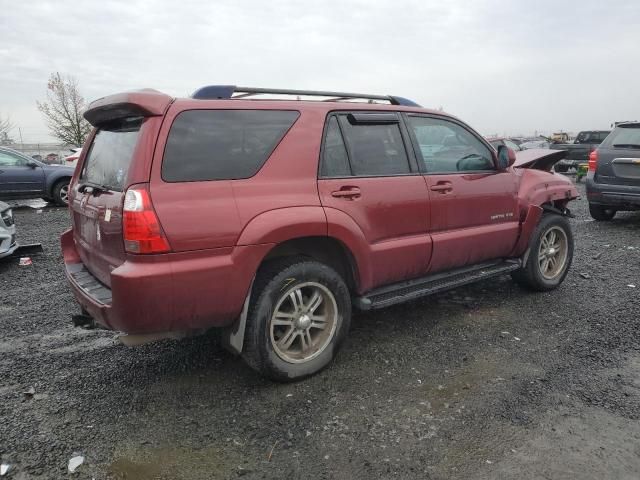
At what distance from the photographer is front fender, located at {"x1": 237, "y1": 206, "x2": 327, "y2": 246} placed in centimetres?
298

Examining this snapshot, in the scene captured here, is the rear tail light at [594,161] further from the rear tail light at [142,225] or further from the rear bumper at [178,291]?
the rear tail light at [142,225]

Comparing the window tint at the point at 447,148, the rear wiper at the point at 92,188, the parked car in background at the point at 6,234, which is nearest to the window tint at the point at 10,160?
the parked car in background at the point at 6,234

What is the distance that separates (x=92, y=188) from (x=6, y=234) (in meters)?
3.86

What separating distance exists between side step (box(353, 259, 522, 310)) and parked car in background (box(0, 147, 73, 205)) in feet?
33.0

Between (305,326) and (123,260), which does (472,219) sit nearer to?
(305,326)

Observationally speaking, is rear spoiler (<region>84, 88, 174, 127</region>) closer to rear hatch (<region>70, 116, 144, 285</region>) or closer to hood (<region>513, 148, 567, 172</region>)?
rear hatch (<region>70, 116, 144, 285</region>)

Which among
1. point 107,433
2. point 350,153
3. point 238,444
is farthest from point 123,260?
point 350,153

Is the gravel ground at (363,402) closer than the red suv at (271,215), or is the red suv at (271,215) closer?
the gravel ground at (363,402)

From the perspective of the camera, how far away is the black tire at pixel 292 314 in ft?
10.2

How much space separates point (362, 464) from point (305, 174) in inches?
69.0

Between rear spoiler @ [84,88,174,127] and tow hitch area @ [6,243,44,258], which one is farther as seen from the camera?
tow hitch area @ [6,243,44,258]

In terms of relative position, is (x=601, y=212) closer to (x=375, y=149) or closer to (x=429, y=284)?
(x=429, y=284)

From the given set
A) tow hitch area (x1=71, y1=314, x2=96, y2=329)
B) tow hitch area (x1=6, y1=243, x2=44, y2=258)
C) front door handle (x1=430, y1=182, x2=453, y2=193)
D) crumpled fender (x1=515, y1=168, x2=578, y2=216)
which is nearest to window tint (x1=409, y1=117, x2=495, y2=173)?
front door handle (x1=430, y1=182, x2=453, y2=193)

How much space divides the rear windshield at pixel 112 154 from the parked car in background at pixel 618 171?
26.4ft
